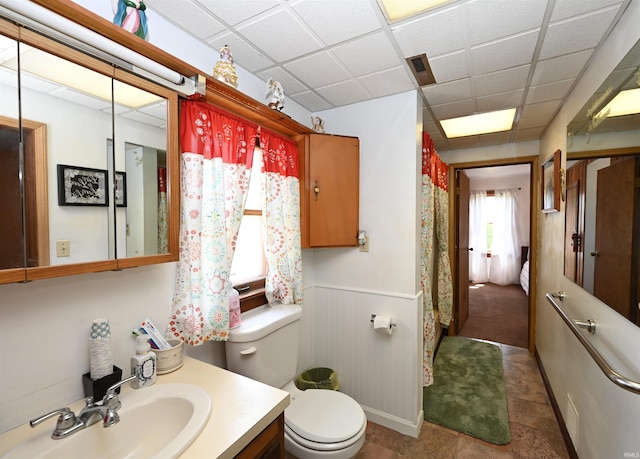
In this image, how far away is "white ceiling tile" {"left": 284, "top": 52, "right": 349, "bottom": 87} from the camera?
4.96 ft

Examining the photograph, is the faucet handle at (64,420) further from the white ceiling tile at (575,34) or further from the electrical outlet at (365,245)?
the white ceiling tile at (575,34)

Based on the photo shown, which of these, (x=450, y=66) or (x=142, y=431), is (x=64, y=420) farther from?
(x=450, y=66)

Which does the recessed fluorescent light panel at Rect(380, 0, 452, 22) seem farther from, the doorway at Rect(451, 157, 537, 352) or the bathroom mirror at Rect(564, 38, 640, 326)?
the doorway at Rect(451, 157, 537, 352)

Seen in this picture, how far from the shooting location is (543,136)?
2.75 m

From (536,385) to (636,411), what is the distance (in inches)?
68.1

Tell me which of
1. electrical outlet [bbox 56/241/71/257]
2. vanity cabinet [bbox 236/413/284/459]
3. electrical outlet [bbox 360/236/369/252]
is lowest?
vanity cabinet [bbox 236/413/284/459]

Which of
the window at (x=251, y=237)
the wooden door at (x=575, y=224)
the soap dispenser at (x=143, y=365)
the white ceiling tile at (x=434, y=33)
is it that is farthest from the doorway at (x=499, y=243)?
the soap dispenser at (x=143, y=365)

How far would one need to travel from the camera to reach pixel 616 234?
113 cm

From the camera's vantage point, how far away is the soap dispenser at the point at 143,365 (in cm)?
102

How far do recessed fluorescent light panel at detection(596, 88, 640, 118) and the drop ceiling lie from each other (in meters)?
0.35

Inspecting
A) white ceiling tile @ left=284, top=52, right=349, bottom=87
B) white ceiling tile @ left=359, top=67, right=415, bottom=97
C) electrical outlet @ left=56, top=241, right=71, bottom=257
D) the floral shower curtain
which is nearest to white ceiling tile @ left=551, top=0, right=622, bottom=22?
white ceiling tile @ left=359, top=67, right=415, bottom=97

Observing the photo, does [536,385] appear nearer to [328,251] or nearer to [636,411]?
[636,411]

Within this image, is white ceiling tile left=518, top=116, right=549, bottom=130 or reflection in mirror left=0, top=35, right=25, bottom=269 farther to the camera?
white ceiling tile left=518, top=116, right=549, bottom=130

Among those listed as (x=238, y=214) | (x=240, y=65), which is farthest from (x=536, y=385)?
(x=240, y=65)
